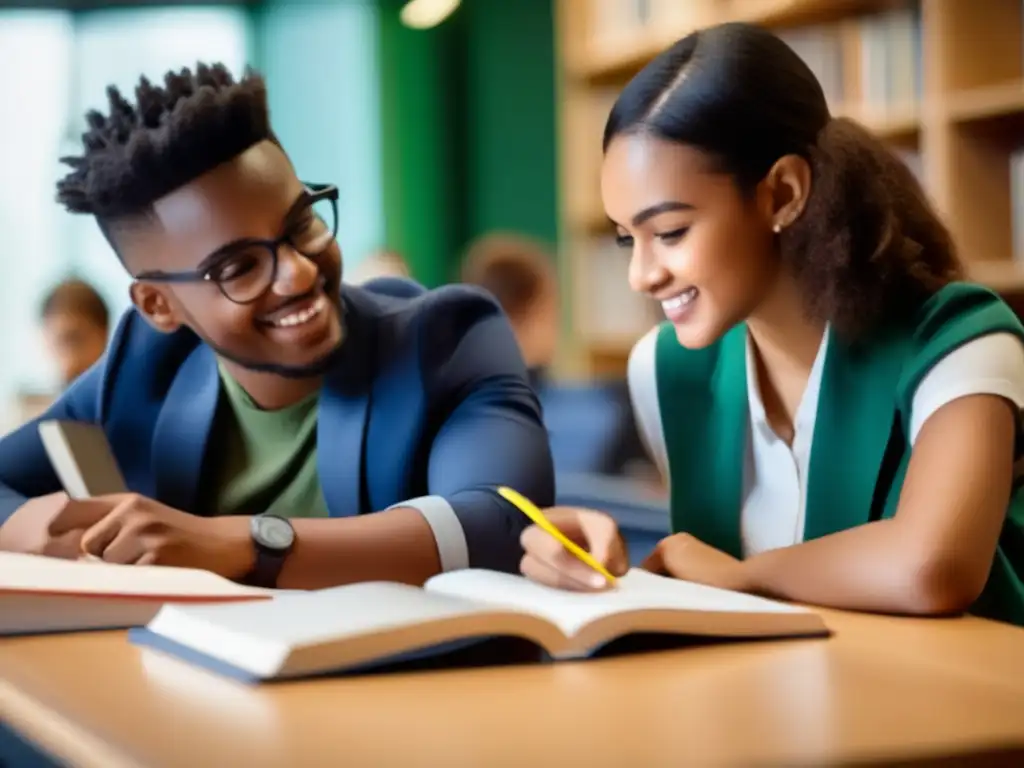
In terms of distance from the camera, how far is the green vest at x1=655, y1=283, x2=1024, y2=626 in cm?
127

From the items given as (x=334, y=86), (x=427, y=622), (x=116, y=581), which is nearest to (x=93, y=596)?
(x=116, y=581)

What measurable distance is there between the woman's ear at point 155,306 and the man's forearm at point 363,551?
33 cm

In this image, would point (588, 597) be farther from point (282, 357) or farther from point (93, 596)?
point (282, 357)

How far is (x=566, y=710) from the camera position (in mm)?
772

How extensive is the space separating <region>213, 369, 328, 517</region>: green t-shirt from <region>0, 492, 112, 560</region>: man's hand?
0.20 m

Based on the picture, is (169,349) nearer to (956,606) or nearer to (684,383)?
Answer: (684,383)

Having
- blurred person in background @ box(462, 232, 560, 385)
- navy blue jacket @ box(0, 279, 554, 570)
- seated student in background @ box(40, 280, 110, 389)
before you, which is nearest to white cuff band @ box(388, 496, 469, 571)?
navy blue jacket @ box(0, 279, 554, 570)

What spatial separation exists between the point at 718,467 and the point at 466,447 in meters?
0.27

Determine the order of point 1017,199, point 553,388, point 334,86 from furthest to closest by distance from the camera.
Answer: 1. point 334,86
2. point 553,388
3. point 1017,199

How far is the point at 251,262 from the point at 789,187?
52 centimetres

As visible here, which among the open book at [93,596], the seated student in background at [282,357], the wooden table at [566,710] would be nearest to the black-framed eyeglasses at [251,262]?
the seated student in background at [282,357]

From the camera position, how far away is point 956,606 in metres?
1.10

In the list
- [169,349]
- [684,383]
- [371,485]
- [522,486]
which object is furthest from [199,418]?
[684,383]

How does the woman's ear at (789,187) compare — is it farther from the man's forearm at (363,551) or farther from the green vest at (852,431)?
the man's forearm at (363,551)
